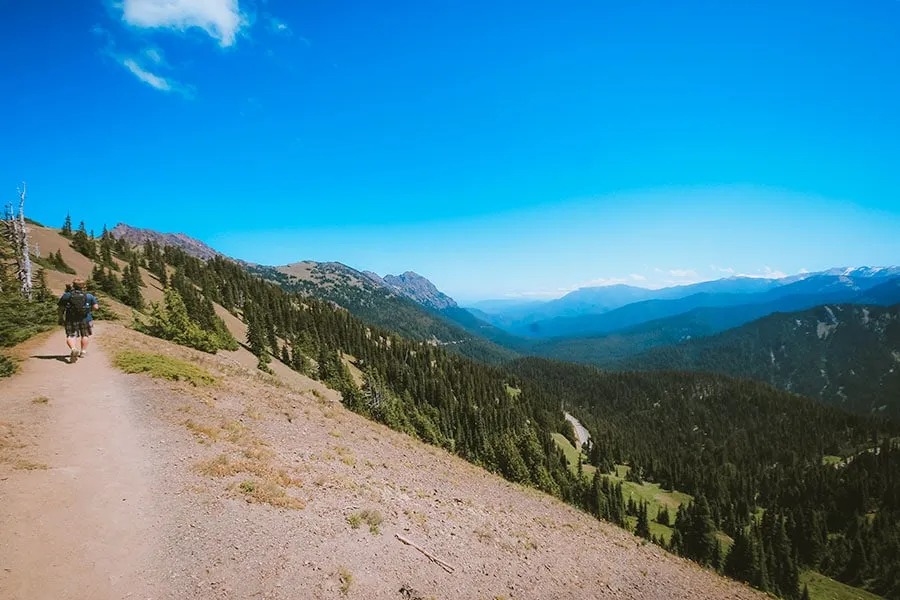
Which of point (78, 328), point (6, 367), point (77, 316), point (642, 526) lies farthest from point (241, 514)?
point (642, 526)

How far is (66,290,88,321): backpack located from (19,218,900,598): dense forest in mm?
14705

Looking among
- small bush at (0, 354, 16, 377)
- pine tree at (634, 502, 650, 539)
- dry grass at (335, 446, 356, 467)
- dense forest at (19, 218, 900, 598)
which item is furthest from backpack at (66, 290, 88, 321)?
pine tree at (634, 502, 650, 539)

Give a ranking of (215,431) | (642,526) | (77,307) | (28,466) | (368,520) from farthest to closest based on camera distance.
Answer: (642,526)
(77,307)
(215,431)
(368,520)
(28,466)

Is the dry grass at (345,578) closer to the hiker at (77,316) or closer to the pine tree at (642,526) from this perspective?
the hiker at (77,316)

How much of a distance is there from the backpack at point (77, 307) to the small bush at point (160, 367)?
8.91ft

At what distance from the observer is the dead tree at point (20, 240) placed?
3801cm

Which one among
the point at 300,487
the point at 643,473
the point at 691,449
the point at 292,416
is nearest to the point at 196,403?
the point at 292,416

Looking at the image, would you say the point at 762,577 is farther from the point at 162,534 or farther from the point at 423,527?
the point at 162,534

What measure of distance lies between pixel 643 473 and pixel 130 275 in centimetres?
16539

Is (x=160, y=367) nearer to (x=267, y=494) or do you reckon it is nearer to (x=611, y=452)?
(x=267, y=494)

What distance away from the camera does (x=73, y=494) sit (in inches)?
375

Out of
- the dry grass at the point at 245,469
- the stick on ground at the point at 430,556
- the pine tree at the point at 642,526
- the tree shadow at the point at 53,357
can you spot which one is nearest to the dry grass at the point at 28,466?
the dry grass at the point at 245,469

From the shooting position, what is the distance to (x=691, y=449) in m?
191

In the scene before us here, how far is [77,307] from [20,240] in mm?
32563
